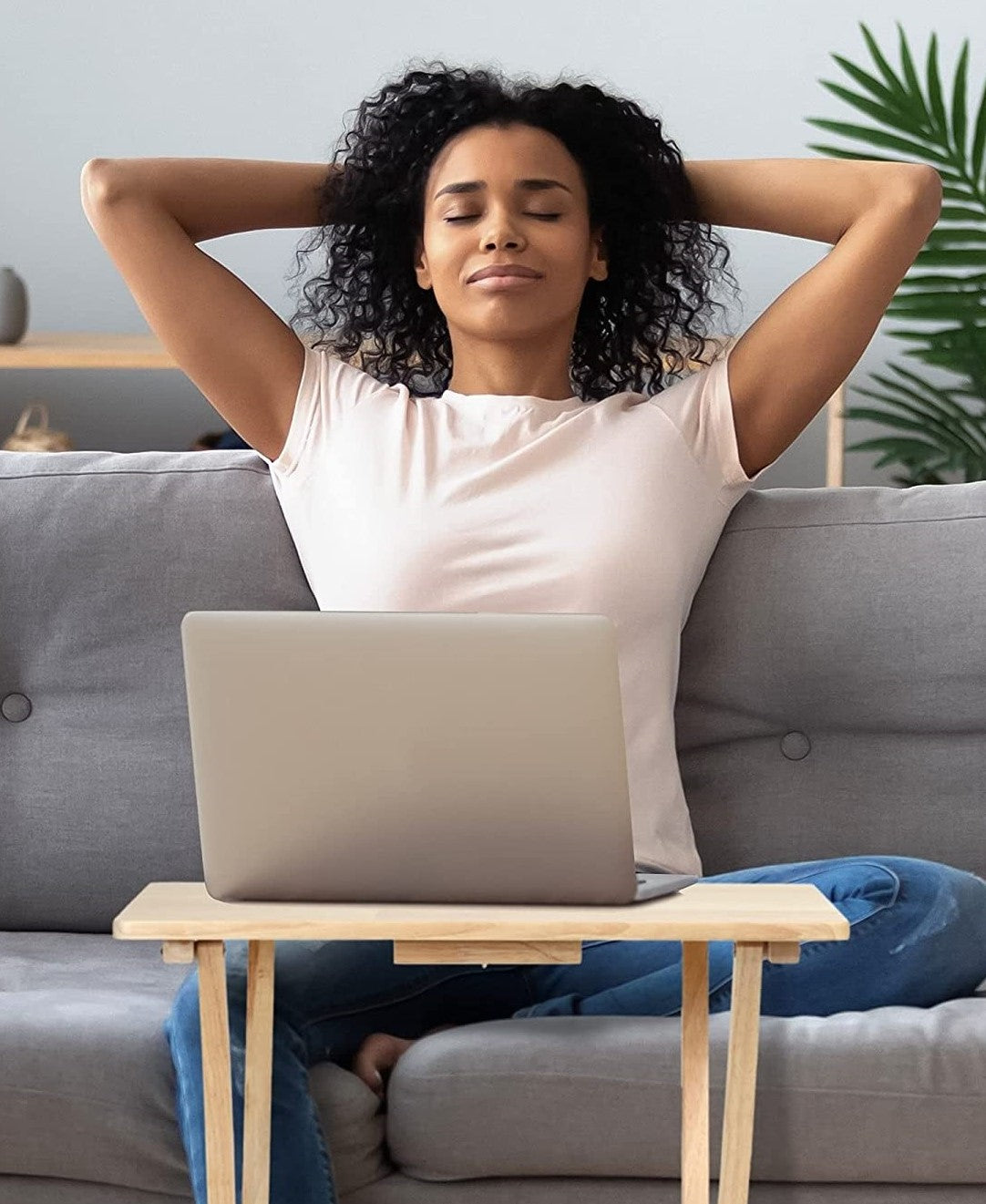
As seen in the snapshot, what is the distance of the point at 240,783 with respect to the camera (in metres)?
1.06

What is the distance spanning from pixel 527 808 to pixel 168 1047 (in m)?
0.49

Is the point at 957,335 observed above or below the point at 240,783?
above

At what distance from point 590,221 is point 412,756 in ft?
3.26

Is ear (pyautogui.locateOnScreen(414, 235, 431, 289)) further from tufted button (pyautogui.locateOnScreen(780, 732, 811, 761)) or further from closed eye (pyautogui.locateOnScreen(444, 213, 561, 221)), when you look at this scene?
tufted button (pyautogui.locateOnScreen(780, 732, 811, 761))

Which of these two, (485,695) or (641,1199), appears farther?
(641,1199)

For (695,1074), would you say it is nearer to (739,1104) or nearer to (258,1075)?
(739,1104)

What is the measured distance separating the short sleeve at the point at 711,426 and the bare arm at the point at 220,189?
0.49m

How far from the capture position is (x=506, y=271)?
174cm

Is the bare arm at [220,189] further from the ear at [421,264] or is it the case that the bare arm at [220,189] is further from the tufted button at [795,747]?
the tufted button at [795,747]

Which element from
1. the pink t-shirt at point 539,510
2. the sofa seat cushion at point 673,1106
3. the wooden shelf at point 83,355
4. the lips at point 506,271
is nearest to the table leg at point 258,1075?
the sofa seat cushion at point 673,1106

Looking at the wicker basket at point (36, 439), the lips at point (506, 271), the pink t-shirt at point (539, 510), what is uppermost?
the lips at point (506, 271)

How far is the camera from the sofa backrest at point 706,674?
5.77 feet

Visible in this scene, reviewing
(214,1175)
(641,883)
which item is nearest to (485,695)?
(641,883)

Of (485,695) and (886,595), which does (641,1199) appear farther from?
(886,595)
